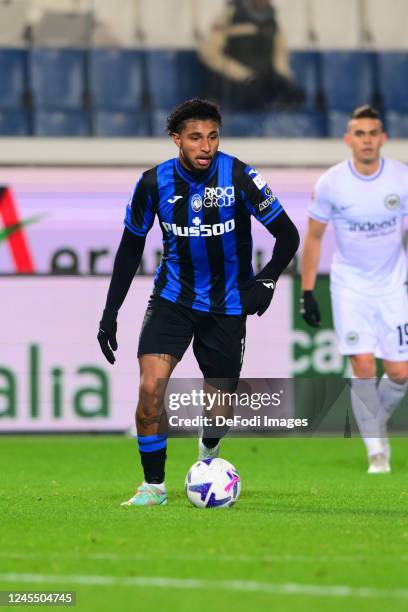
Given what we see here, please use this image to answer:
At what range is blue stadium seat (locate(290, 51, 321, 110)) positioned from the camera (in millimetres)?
16438

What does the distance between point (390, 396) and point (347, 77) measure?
24.0 ft

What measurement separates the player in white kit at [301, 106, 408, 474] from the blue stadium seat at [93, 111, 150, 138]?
6409 mm

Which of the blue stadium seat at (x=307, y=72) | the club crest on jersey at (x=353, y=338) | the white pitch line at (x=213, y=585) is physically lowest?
the club crest on jersey at (x=353, y=338)

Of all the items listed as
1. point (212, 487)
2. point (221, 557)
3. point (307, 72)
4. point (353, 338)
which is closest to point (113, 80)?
point (307, 72)

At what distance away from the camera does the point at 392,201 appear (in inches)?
384

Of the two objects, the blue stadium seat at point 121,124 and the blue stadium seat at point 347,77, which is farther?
the blue stadium seat at point 347,77

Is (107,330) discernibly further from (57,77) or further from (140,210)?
(57,77)

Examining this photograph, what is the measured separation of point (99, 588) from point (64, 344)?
8.81 m

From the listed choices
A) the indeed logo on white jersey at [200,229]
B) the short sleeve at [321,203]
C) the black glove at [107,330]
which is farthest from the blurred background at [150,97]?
the indeed logo on white jersey at [200,229]

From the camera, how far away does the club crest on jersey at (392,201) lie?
32.0 feet

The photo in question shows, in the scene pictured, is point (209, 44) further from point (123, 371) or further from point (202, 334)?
point (202, 334)

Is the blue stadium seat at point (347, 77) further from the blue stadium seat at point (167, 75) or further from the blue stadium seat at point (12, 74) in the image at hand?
the blue stadium seat at point (12, 74)

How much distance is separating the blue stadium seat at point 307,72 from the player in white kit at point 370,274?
663 centimetres

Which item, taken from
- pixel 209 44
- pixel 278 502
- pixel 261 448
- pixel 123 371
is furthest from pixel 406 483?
pixel 209 44
